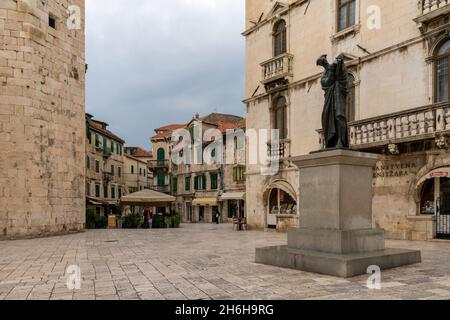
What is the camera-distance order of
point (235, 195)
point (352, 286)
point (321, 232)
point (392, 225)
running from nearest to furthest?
point (352, 286) → point (321, 232) → point (392, 225) → point (235, 195)

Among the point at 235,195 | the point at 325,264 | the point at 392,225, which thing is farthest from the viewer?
the point at 235,195

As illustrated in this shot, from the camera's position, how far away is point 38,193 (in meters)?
16.3

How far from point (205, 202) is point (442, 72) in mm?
29764

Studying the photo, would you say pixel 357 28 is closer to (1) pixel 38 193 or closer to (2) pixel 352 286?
(2) pixel 352 286

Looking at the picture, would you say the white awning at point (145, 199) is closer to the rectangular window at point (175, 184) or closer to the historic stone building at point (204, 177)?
the historic stone building at point (204, 177)

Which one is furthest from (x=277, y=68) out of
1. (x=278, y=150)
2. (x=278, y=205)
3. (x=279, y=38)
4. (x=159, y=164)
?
(x=159, y=164)

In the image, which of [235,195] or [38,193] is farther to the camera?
[235,195]

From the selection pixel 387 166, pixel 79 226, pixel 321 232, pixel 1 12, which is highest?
pixel 1 12

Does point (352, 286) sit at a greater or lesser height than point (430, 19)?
lesser

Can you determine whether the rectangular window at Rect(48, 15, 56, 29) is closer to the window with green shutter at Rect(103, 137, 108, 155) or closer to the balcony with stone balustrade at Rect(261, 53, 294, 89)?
the balcony with stone balustrade at Rect(261, 53, 294, 89)

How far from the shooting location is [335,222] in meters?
7.12

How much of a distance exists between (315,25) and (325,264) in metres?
14.3

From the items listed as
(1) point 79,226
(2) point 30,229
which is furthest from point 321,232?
(1) point 79,226

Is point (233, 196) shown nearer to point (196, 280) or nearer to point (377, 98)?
point (377, 98)
